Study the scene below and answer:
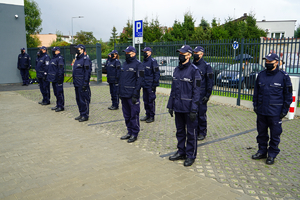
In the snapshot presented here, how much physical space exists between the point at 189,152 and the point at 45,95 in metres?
7.75

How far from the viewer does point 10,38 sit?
55.6 ft

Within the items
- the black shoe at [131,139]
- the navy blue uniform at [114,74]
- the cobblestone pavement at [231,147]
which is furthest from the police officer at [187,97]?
the navy blue uniform at [114,74]

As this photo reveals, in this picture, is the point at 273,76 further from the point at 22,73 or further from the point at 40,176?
the point at 22,73

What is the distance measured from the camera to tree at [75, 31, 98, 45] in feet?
188

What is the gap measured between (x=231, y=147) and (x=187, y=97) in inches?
78.3

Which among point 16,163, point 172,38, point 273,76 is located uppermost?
point 172,38

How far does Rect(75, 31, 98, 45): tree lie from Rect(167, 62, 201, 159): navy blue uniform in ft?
181

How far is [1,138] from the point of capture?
652cm

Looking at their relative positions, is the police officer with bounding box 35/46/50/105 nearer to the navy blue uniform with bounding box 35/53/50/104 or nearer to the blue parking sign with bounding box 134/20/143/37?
the navy blue uniform with bounding box 35/53/50/104

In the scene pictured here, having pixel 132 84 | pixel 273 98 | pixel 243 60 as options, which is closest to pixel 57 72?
pixel 132 84

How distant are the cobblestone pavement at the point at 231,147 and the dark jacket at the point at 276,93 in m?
1.06

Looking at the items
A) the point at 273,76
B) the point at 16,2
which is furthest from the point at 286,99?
the point at 16,2

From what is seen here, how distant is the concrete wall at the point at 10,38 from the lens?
654 inches

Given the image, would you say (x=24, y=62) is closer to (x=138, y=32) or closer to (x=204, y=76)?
(x=138, y=32)
